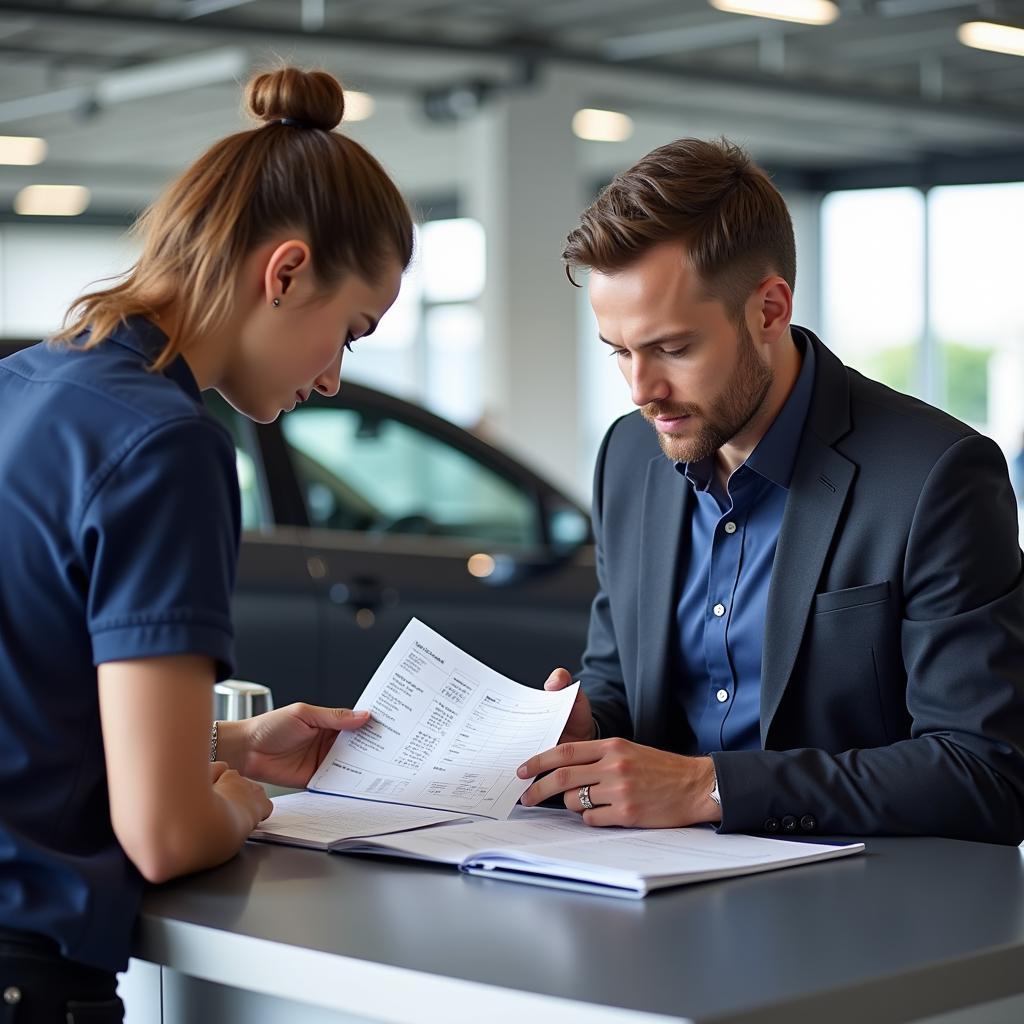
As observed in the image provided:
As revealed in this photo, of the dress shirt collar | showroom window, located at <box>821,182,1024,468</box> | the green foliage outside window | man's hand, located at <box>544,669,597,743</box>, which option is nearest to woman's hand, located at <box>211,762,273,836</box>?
the dress shirt collar

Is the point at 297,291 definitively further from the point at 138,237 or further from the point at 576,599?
the point at 576,599

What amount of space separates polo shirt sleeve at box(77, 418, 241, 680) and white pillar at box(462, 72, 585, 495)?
8.81 m

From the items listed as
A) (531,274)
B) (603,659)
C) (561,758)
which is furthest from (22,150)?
(561,758)

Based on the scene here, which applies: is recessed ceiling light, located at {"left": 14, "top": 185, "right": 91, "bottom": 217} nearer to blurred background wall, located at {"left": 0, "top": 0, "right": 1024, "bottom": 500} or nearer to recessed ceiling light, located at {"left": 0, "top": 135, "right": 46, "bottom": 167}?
blurred background wall, located at {"left": 0, "top": 0, "right": 1024, "bottom": 500}

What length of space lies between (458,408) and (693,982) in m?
15.8

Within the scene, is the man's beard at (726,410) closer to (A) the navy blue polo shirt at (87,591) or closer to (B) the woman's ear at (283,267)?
(B) the woman's ear at (283,267)

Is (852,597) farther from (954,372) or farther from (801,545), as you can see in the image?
(954,372)

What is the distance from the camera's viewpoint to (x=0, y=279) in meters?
16.4

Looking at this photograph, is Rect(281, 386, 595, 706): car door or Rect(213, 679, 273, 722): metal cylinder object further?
Rect(281, 386, 595, 706): car door

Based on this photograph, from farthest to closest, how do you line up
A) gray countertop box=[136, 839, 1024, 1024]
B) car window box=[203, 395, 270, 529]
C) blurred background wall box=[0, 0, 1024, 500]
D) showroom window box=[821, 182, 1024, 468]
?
1. showroom window box=[821, 182, 1024, 468]
2. blurred background wall box=[0, 0, 1024, 500]
3. car window box=[203, 395, 270, 529]
4. gray countertop box=[136, 839, 1024, 1024]

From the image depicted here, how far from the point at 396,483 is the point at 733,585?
7.39 ft

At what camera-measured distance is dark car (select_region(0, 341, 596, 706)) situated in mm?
3836

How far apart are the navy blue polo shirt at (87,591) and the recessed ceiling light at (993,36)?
27.9ft

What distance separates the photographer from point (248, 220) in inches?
56.9
